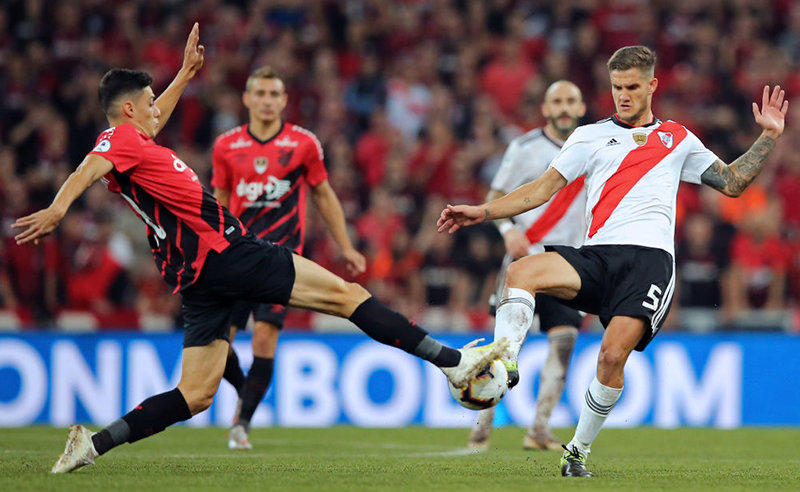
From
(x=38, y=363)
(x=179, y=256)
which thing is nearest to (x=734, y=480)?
(x=179, y=256)

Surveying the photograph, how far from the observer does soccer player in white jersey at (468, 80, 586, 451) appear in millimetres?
8938

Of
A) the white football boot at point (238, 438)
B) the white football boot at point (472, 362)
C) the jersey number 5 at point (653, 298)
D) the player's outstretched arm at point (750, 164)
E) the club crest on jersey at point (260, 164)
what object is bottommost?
the white football boot at point (238, 438)

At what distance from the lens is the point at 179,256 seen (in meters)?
6.39

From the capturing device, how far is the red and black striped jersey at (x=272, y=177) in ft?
29.2

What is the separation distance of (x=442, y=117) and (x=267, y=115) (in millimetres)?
7078

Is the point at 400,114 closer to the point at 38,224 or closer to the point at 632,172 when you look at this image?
the point at 632,172

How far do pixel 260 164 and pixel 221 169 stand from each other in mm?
358

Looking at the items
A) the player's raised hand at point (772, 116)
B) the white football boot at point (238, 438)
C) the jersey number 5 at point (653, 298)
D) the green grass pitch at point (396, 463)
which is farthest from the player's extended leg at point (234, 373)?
the player's raised hand at point (772, 116)

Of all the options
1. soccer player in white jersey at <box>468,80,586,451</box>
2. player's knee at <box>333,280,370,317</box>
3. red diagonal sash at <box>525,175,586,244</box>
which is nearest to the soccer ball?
player's knee at <box>333,280,370,317</box>

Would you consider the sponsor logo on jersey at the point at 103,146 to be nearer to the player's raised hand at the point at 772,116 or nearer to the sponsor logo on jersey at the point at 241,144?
the sponsor logo on jersey at the point at 241,144

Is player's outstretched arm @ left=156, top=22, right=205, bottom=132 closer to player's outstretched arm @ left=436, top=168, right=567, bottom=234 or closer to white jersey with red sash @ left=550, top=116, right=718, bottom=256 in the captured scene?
player's outstretched arm @ left=436, top=168, right=567, bottom=234

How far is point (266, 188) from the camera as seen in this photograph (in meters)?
8.91

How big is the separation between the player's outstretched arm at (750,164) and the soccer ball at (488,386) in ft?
5.52

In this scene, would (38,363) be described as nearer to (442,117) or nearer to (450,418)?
(450,418)
